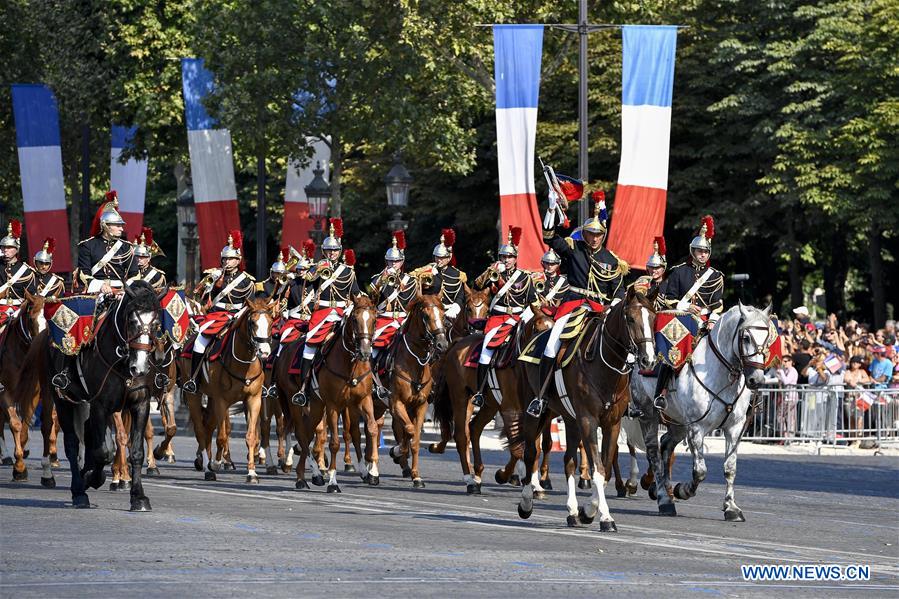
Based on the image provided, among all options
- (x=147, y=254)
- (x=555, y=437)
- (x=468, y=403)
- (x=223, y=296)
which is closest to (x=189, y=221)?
(x=555, y=437)

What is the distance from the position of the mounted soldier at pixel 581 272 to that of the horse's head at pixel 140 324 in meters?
3.72

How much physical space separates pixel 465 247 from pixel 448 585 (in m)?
47.1

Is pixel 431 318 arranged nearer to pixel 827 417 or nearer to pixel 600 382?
pixel 600 382

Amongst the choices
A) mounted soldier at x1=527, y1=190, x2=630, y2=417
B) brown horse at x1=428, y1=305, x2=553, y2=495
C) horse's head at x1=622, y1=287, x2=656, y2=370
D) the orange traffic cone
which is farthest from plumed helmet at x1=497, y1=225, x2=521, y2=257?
horse's head at x1=622, y1=287, x2=656, y2=370

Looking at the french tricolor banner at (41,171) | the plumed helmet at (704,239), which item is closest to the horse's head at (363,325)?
the plumed helmet at (704,239)

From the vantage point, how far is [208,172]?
42.1 meters

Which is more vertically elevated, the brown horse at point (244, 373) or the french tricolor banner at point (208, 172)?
the french tricolor banner at point (208, 172)

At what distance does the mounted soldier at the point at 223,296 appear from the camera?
936 inches

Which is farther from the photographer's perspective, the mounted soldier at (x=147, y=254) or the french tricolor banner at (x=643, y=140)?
the french tricolor banner at (x=643, y=140)

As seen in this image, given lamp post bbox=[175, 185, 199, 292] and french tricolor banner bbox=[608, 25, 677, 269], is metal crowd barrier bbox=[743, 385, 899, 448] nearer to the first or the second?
french tricolor banner bbox=[608, 25, 677, 269]

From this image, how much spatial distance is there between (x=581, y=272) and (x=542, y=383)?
3.98 ft

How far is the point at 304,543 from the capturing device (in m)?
15.0

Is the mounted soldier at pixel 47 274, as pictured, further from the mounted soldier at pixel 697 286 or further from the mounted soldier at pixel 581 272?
the mounted soldier at pixel 697 286

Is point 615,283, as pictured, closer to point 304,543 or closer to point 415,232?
point 304,543
